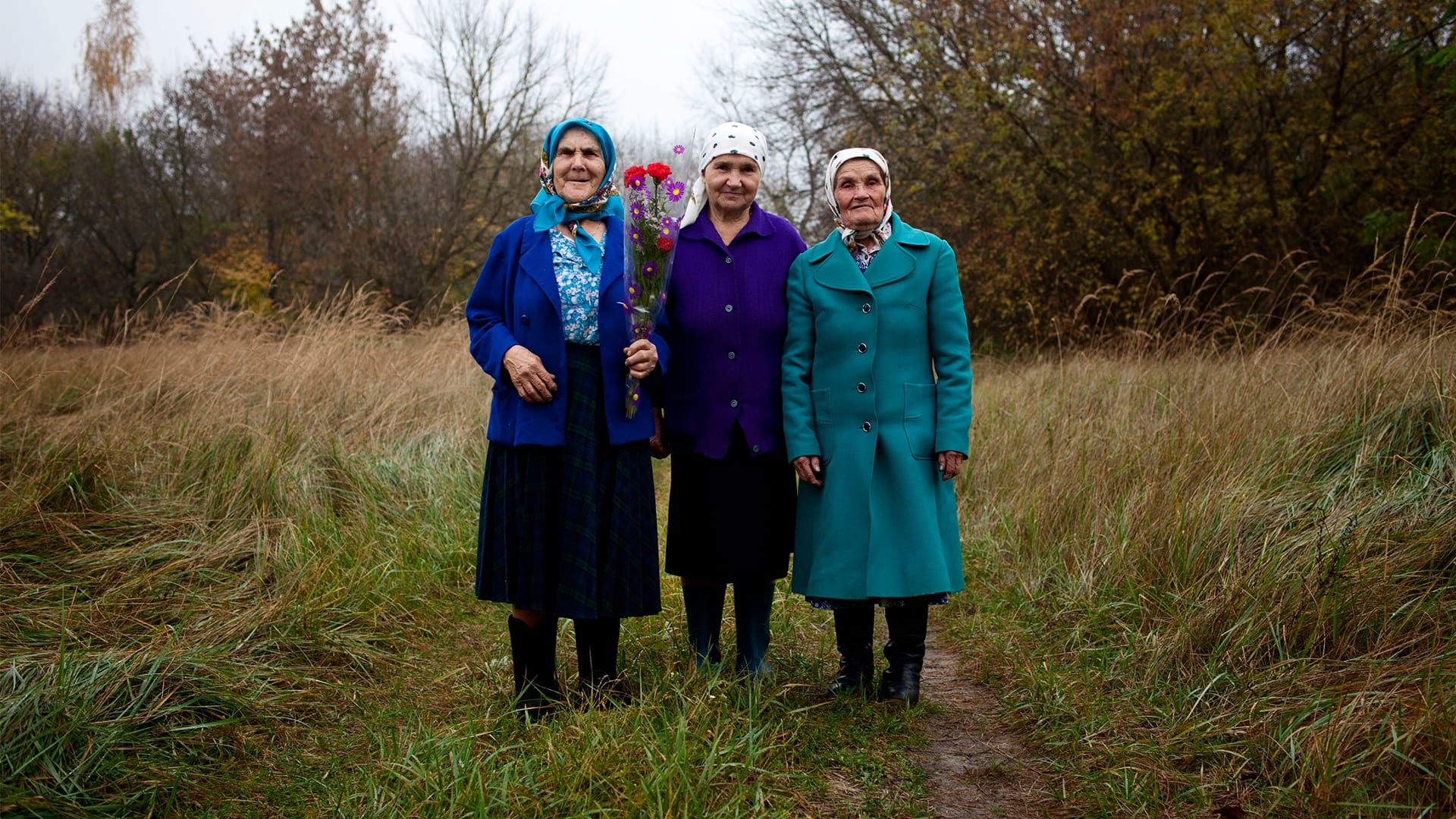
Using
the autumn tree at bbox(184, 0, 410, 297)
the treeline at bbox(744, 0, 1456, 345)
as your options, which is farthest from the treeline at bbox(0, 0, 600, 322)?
the treeline at bbox(744, 0, 1456, 345)

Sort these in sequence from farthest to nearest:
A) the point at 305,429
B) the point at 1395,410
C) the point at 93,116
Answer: the point at 93,116, the point at 305,429, the point at 1395,410

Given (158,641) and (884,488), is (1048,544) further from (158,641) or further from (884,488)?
(158,641)

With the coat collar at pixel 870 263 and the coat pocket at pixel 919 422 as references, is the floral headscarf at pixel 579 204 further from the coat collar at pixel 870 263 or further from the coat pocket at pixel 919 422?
the coat pocket at pixel 919 422

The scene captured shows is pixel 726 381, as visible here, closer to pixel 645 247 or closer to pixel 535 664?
pixel 645 247

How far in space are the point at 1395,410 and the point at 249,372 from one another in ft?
20.2

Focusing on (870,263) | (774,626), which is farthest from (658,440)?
(774,626)

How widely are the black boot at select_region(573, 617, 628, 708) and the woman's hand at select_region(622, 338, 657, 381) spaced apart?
2.64 feet

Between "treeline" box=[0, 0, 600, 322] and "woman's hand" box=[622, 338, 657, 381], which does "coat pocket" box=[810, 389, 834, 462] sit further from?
"treeline" box=[0, 0, 600, 322]

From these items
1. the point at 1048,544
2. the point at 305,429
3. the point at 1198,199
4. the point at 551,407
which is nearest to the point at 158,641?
the point at 551,407

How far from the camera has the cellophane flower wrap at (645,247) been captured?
3.16m

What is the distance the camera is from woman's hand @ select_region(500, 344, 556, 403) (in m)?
3.03

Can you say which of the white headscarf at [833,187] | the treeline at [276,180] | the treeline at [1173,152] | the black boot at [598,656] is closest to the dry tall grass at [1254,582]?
the black boot at [598,656]

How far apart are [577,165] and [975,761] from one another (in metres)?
2.17

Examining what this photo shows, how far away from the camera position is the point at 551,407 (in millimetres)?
3088
